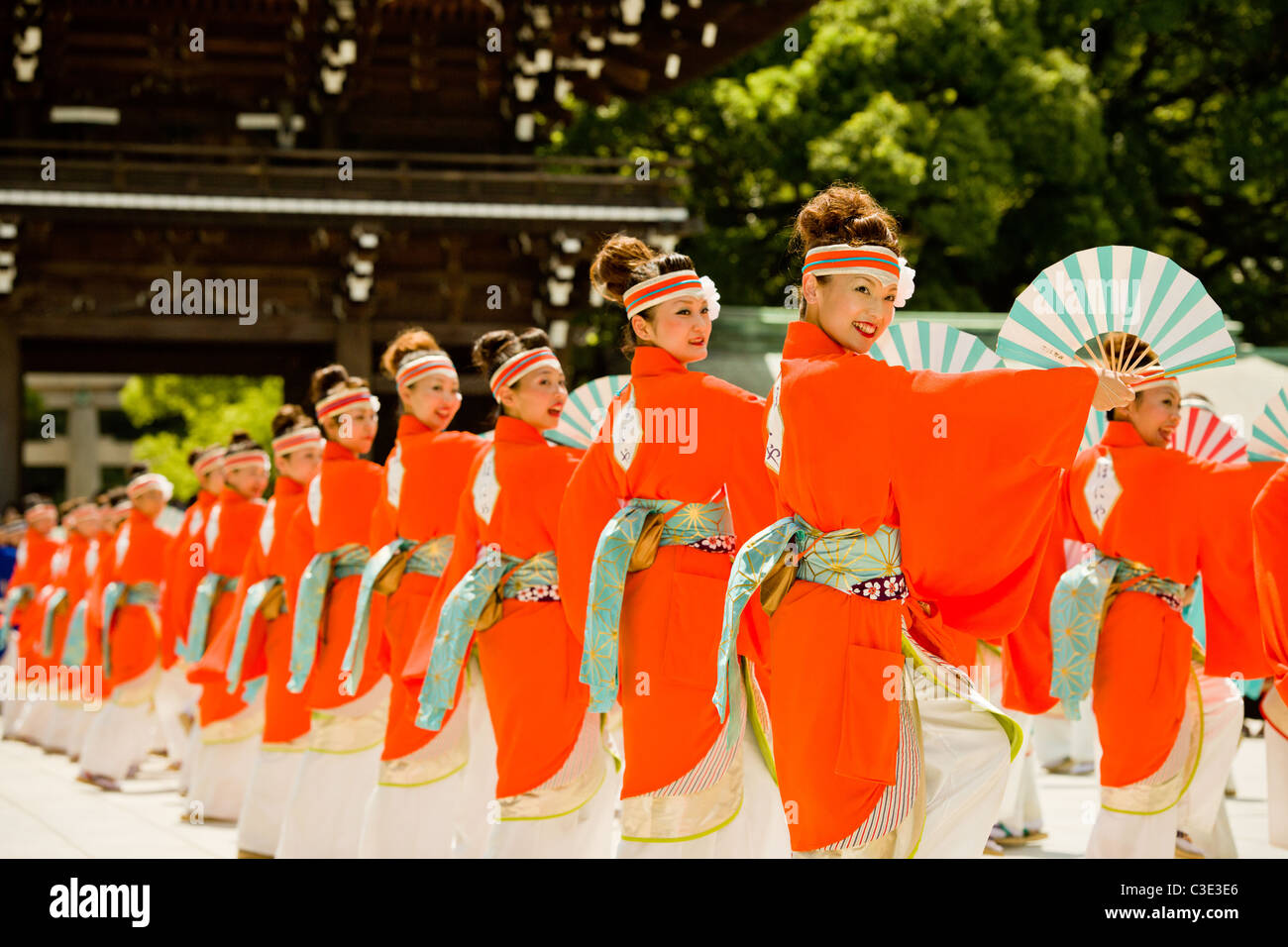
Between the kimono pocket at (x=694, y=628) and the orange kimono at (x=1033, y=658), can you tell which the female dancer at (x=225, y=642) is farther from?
the kimono pocket at (x=694, y=628)

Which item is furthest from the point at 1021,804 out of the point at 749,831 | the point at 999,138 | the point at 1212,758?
the point at 999,138

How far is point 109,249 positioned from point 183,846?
8.75 m

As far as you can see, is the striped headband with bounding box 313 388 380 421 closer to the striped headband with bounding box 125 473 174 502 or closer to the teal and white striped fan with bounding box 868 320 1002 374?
the teal and white striped fan with bounding box 868 320 1002 374

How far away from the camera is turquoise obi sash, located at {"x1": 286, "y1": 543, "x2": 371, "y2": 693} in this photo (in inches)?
263

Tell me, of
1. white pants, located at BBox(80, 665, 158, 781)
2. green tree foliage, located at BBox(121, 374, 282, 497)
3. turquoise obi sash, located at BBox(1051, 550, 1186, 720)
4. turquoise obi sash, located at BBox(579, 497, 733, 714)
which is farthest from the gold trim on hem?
green tree foliage, located at BBox(121, 374, 282, 497)

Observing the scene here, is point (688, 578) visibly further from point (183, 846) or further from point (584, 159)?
point (584, 159)

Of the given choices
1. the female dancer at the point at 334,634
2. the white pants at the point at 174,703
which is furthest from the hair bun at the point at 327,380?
the white pants at the point at 174,703

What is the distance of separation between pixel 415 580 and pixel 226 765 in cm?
276

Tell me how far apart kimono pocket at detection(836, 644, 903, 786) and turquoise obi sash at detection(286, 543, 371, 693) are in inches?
134

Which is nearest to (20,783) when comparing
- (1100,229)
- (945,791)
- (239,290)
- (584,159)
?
(239,290)

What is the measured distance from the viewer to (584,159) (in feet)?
48.5

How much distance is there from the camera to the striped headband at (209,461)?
10.2m

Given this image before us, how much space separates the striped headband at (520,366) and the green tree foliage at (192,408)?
23175 millimetres
